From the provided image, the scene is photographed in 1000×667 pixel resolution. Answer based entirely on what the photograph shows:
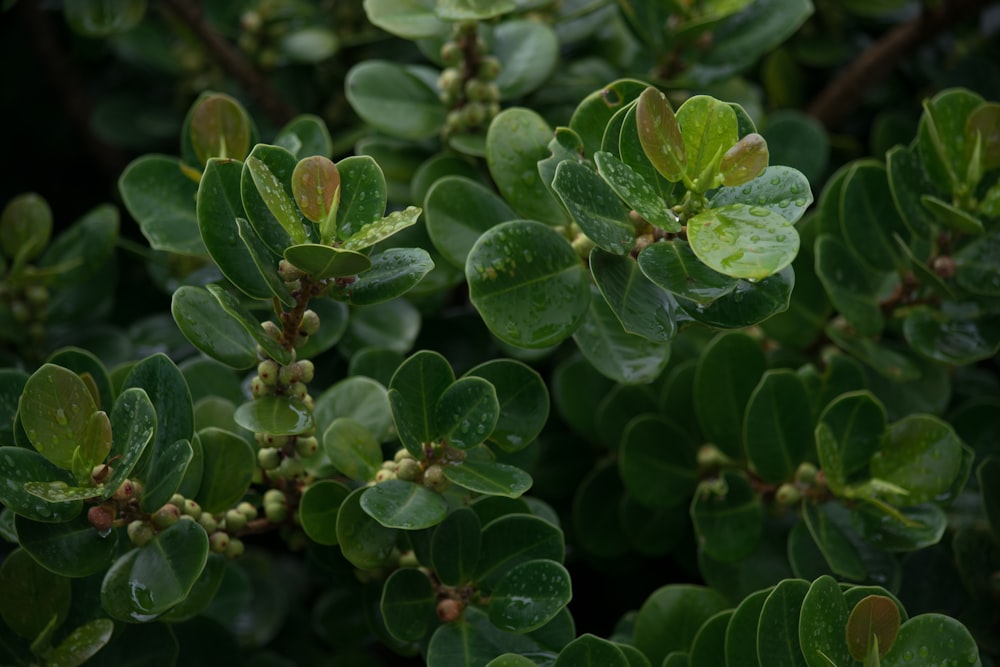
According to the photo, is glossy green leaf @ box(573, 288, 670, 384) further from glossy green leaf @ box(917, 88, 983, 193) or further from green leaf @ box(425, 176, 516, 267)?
glossy green leaf @ box(917, 88, 983, 193)

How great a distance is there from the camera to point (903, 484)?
1082mm

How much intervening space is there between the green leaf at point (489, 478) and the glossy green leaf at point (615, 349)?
0.48 ft

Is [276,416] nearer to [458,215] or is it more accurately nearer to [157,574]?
[157,574]

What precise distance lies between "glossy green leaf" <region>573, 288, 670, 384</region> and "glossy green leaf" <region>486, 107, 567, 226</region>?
0.35 ft

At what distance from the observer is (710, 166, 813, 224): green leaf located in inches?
33.9

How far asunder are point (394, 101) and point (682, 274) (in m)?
0.53

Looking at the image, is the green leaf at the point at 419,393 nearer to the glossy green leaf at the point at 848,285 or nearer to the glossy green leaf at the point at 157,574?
the glossy green leaf at the point at 157,574

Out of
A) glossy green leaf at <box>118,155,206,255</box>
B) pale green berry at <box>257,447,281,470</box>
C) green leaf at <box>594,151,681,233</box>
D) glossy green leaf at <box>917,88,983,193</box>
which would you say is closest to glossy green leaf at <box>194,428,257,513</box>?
pale green berry at <box>257,447,281,470</box>

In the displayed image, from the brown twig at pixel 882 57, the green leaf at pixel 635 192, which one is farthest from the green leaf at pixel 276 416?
the brown twig at pixel 882 57

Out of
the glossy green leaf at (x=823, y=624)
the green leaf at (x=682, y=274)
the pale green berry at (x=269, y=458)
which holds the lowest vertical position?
the glossy green leaf at (x=823, y=624)

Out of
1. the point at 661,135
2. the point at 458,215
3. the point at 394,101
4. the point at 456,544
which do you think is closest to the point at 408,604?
the point at 456,544

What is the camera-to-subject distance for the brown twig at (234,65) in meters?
1.54

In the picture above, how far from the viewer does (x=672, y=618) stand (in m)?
1.09

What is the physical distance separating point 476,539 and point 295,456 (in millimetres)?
198
